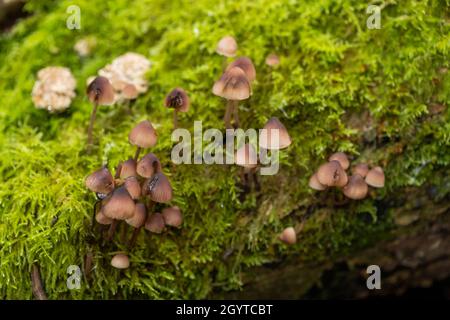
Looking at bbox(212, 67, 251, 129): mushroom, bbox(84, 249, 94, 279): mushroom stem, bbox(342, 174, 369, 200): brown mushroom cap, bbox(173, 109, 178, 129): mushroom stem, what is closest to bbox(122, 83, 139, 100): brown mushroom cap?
bbox(173, 109, 178, 129): mushroom stem

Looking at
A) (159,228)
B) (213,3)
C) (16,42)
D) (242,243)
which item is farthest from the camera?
(16,42)

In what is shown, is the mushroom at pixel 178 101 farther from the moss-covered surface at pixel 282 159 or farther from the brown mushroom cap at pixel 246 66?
the brown mushroom cap at pixel 246 66

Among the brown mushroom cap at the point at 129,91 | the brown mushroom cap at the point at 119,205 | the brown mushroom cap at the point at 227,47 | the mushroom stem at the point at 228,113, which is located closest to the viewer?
the brown mushroom cap at the point at 119,205

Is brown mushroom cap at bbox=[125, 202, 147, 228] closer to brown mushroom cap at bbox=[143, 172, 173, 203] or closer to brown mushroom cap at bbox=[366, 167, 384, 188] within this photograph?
brown mushroom cap at bbox=[143, 172, 173, 203]

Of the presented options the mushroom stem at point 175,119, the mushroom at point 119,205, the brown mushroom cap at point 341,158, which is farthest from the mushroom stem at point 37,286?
the brown mushroom cap at point 341,158

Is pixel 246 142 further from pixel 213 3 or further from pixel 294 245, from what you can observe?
pixel 213 3

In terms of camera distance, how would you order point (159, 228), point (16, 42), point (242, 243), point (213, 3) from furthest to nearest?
point (16, 42)
point (213, 3)
point (242, 243)
point (159, 228)

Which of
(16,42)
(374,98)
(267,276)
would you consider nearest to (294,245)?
(267,276)
